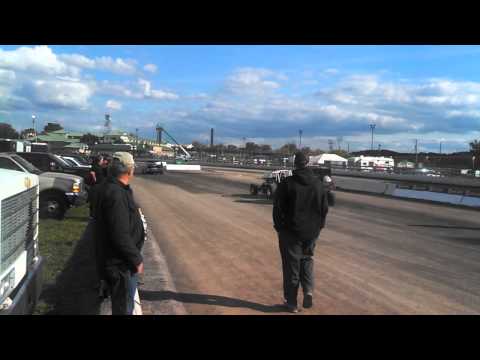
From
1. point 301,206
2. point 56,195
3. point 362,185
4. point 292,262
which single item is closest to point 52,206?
point 56,195

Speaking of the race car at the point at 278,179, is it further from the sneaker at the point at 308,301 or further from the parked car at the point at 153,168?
the parked car at the point at 153,168

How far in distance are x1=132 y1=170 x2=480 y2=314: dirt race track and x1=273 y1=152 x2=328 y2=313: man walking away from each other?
0.41 meters

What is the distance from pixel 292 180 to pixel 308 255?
3.23 feet

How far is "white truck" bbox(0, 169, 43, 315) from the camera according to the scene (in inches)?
163

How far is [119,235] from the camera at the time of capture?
4492mm

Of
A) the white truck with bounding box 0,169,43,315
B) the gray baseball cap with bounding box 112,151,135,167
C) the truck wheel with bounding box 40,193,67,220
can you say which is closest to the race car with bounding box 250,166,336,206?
the truck wheel with bounding box 40,193,67,220

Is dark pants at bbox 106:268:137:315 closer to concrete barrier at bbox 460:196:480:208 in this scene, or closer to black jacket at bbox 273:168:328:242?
black jacket at bbox 273:168:328:242

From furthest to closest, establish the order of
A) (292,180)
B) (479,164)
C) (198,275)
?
1. (479,164)
2. (198,275)
3. (292,180)

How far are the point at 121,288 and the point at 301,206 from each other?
2685mm

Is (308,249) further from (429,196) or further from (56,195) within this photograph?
(429,196)

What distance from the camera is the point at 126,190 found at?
4.68 metres
